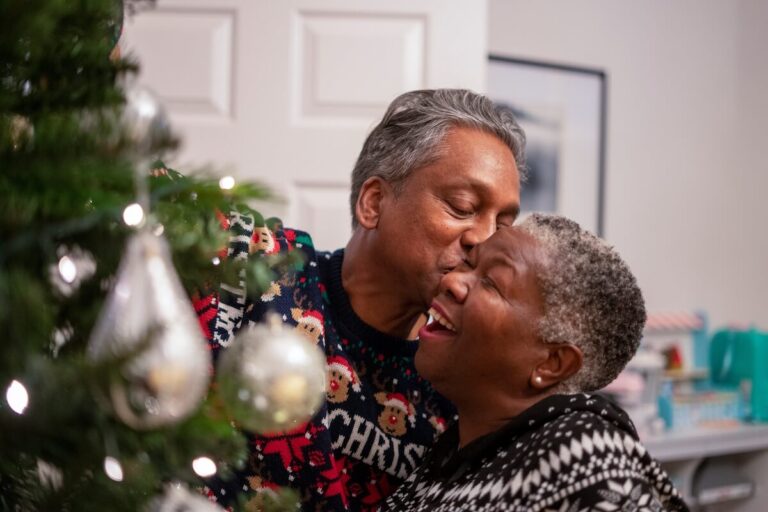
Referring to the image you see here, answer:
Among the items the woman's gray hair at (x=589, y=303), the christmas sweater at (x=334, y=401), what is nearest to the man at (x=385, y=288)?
the christmas sweater at (x=334, y=401)

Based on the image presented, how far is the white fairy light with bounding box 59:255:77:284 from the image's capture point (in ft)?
1.66

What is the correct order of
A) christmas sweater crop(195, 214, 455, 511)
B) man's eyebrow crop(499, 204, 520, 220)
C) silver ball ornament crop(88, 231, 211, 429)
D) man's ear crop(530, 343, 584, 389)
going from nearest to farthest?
silver ball ornament crop(88, 231, 211, 429) < man's ear crop(530, 343, 584, 389) < christmas sweater crop(195, 214, 455, 511) < man's eyebrow crop(499, 204, 520, 220)

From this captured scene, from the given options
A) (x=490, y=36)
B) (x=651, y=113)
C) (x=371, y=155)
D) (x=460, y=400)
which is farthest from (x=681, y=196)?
(x=460, y=400)

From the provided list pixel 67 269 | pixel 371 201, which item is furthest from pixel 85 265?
pixel 371 201

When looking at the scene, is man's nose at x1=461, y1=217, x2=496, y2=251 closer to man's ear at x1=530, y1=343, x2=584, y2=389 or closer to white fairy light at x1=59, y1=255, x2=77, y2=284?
man's ear at x1=530, y1=343, x2=584, y2=389

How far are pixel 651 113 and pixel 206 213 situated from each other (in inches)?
129

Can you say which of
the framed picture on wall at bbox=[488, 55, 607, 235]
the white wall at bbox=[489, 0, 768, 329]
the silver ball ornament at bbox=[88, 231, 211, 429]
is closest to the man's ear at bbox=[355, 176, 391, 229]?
the silver ball ornament at bbox=[88, 231, 211, 429]

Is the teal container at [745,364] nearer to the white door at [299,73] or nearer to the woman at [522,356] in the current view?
the white door at [299,73]

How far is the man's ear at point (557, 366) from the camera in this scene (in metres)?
1.13

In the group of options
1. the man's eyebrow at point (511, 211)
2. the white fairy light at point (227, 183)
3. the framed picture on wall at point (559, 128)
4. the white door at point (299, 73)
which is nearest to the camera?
the white fairy light at point (227, 183)

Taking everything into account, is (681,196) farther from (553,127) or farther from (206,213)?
(206,213)

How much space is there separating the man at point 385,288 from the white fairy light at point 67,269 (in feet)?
2.43

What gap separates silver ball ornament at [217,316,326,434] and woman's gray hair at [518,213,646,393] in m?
0.68

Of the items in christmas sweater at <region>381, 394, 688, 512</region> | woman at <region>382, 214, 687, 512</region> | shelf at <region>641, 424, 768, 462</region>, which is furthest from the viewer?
shelf at <region>641, 424, 768, 462</region>
